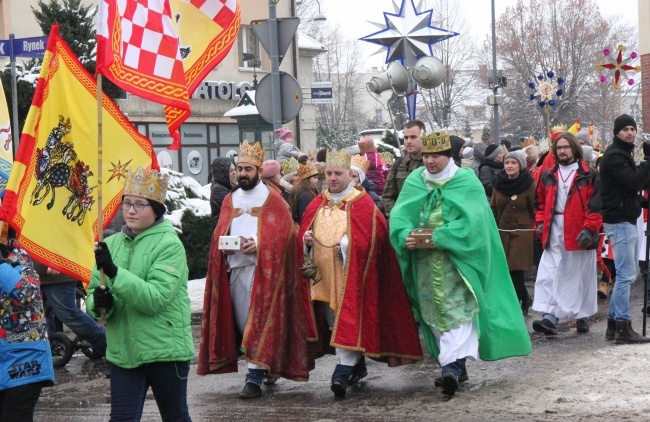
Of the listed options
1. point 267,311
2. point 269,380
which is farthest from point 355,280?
point 269,380

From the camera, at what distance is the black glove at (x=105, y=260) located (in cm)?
566

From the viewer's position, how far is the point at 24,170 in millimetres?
6715

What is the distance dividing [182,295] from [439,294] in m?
2.80

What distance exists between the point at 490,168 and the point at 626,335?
5.08 m

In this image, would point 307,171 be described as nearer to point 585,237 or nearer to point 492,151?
point 585,237

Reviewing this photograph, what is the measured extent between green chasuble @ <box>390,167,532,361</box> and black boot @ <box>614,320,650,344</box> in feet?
5.26

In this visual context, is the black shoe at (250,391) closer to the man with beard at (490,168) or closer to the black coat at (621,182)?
the black coat at (621,182)

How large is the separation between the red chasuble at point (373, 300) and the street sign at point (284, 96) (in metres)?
4.60

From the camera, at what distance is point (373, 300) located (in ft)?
28.2

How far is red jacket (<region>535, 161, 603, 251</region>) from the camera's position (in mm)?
10344

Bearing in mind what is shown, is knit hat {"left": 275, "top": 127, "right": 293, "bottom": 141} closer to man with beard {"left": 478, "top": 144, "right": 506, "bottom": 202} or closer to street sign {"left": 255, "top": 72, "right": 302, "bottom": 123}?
street sign {"left": 255, "top": 72, "right": 302, "bottom": 123}

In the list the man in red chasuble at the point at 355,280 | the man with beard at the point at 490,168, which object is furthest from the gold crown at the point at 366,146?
the man in red chasuble at the point at 355,280

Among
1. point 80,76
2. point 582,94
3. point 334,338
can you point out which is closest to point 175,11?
point 80,76

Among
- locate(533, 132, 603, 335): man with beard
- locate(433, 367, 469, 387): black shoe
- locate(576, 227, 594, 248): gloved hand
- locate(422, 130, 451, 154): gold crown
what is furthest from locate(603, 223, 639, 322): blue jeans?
locate(422, 130, 451, 154): gold crown
